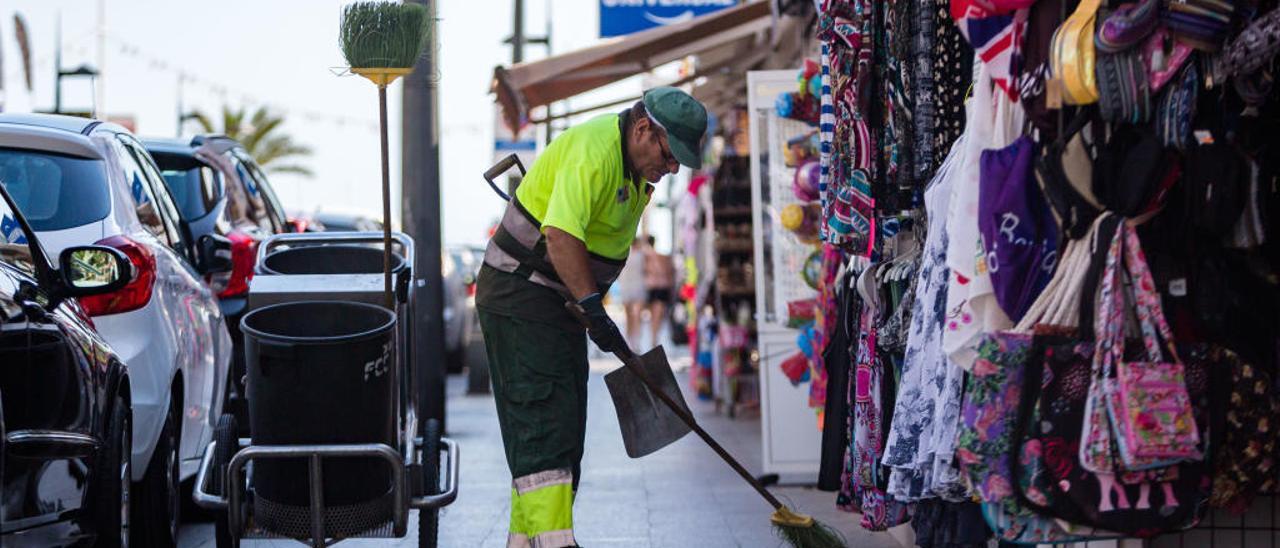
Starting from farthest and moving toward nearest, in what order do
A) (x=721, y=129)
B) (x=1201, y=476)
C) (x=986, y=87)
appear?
(x=721, y=129) → (x=986, y=87) → (x=1201, y=476)

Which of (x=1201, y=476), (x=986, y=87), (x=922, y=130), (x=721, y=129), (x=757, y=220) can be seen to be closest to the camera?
(x=1201, y=476)

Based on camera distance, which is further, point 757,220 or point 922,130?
point 757,220

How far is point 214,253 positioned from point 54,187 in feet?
5.25

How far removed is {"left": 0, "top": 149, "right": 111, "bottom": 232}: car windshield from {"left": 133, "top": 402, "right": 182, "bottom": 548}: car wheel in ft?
2.78

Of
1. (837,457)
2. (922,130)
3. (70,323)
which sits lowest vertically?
(837,457)

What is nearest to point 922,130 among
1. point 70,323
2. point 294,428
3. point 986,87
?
point 986,87

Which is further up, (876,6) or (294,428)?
(876,6)

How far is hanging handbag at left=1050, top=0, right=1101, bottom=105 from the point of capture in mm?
4816

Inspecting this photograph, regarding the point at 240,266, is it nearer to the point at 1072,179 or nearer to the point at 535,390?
the point at 535,390

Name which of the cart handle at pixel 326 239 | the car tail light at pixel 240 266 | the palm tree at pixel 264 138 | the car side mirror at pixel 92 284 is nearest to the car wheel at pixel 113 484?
the car side mirror at pixel 92 284

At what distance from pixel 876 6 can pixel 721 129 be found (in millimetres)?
10116

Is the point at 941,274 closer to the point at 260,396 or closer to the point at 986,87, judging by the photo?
the point at 986,87

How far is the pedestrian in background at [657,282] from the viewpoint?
80.3 feet

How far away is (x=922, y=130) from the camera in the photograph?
21.3 ft
